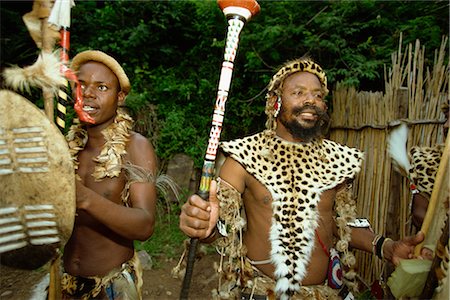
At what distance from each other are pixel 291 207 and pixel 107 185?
114 cm

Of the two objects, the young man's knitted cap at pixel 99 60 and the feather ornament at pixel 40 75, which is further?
the young man's knitted cap at pixel 99 60

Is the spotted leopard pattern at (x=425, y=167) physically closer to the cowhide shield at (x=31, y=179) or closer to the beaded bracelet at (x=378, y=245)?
the beaded bracelet at (x=378, y=245)

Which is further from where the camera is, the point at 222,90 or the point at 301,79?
the point at 301,79

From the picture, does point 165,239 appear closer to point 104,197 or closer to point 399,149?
point 399,149

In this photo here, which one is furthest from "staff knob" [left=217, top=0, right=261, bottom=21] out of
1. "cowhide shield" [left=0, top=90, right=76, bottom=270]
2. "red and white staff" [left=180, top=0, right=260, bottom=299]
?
"cowhide shield" [left=0, top=90, right=76, bottom=270]

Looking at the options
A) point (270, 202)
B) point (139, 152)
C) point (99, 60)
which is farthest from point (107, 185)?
point (270, 202)

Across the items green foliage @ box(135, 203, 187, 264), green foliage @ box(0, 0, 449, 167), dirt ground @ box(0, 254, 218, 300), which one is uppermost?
green foliage @ box(0, 0, 449, 167)

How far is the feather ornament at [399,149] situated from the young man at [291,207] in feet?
3.15

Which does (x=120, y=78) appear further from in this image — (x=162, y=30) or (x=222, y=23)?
(x=162, y=30)

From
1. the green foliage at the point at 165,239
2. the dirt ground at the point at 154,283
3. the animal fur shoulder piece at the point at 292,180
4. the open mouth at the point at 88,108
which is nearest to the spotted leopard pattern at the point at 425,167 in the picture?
the animal fur shoulder piece at the point at 292,180

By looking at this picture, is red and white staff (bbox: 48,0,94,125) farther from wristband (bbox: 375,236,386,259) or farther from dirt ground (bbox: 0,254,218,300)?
dirt ground (bbox: 0,254,218,300)

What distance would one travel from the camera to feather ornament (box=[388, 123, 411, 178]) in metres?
3.48

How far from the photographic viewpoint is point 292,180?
2.55 metres

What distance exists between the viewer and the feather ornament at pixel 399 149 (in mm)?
3479
